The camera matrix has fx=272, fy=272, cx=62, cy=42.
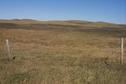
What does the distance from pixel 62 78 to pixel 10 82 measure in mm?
1604

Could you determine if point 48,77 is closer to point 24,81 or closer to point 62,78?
point 62,78

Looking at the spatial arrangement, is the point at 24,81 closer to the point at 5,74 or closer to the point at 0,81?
the point at 0,81

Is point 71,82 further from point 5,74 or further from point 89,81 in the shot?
point 5,74

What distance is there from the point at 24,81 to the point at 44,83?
1.85ft

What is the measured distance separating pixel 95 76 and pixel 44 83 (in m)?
2.16

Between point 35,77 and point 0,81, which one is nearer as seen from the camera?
point 0,81

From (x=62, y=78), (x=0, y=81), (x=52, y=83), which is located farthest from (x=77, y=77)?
(x=0, y=81)

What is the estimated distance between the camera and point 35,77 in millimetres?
8461

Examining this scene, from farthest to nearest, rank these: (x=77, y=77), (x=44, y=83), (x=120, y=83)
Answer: (x=77, y=77)
(x=120, y=83)
(x=44, y=83)

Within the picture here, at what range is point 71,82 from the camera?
7.87m

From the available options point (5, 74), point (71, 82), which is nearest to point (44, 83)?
point (71, 82)

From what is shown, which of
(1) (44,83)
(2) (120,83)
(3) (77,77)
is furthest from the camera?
(3) (77,77)

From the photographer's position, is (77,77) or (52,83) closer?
(52,83)

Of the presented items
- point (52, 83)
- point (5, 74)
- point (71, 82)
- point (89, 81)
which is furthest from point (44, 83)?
point (5, 74)
